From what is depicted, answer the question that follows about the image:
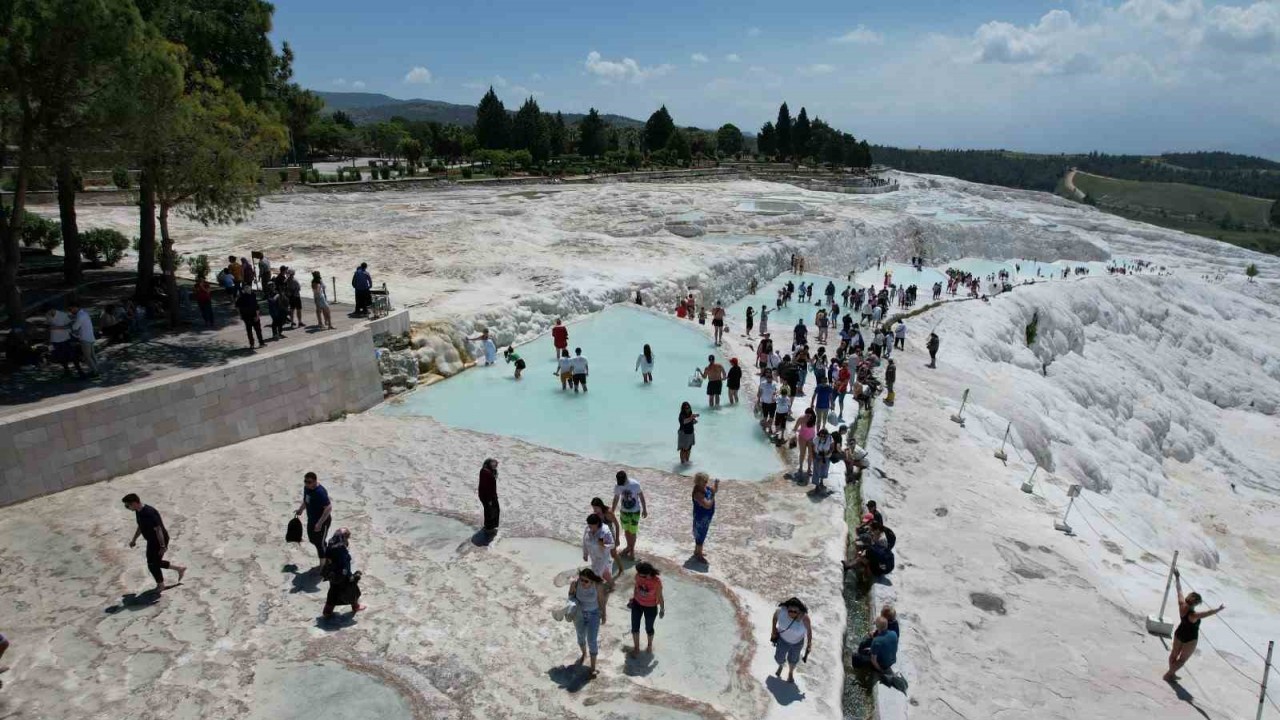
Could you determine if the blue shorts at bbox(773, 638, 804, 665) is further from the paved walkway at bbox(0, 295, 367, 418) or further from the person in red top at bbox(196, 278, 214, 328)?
the person in red top at bbox(196, 278, 214, 328)

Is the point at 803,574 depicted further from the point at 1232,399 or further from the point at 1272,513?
the point at 1232,399

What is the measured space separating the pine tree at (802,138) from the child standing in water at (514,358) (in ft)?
220

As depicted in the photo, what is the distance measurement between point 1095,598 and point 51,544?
1236 centimetres

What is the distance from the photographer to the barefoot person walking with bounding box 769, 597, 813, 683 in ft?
20.8

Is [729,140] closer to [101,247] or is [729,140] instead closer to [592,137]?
[592,137]

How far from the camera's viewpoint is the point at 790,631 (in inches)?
252

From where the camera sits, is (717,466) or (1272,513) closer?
(717,466)

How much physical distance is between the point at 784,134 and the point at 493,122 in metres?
31.2

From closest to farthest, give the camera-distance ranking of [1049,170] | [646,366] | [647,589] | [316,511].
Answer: [647,589]
[316,511]
[646,366]
[1049,170]

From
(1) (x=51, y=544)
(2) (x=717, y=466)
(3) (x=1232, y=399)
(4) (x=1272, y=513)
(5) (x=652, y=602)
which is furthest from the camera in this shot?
(3) (x=1232, y=399)

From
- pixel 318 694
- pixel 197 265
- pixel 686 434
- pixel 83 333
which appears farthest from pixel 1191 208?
pixel 318 694

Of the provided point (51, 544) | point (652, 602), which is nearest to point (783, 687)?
point (652, 602)

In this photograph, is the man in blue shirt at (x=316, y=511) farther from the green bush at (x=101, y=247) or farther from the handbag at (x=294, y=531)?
the green bush at (x=101, y=247)

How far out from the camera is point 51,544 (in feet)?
26.4
